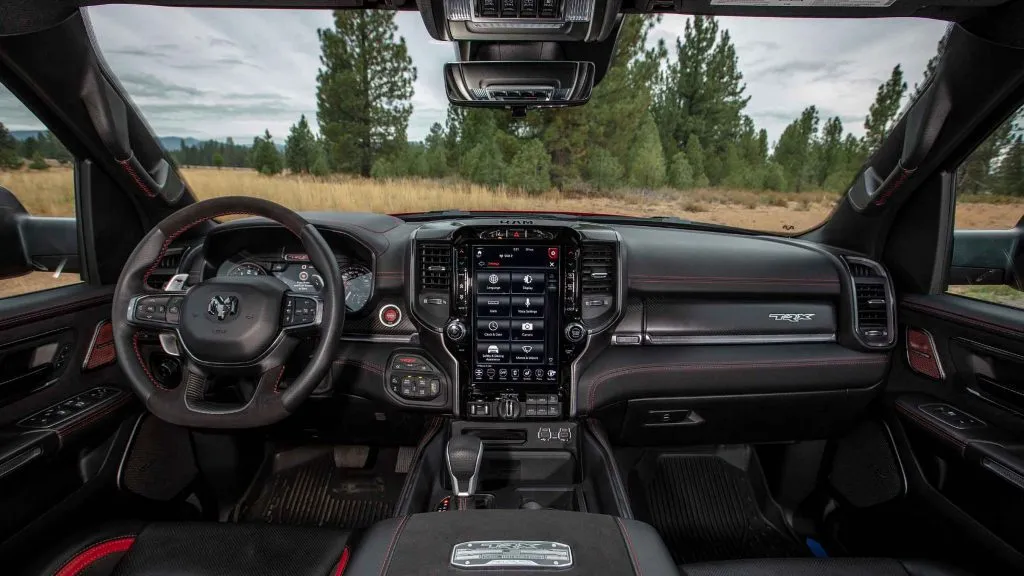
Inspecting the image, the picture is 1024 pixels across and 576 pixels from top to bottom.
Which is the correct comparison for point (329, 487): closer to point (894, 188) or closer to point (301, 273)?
point (301, 273)

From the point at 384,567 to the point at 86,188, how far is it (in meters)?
2.17

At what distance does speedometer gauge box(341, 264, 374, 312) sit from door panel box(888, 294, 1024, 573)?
252 centimetres

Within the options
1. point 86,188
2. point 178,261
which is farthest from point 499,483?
point 86,188

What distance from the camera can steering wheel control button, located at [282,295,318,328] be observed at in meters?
2.17

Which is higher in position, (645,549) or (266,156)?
(266,156)

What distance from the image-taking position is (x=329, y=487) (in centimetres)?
324

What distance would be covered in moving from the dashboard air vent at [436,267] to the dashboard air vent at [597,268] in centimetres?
61

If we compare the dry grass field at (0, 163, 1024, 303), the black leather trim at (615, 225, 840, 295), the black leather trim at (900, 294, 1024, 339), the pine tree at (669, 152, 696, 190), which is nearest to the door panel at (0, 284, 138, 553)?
the dry grass field at (0, 163, 1024, 303)

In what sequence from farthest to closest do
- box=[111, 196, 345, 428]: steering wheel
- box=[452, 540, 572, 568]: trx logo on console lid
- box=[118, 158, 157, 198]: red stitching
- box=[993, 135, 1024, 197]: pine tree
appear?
box=[118, 158, 157, 198]: red stitching, box=[993, 135, 1024, 197]: pine tree, box=[111, 196, 345, 428]: steering wheel, box=[452, 540, 572, 568]: trx logo on console lid

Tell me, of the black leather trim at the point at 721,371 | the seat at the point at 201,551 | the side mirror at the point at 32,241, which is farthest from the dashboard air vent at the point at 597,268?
the side mirror at the point at 32,241

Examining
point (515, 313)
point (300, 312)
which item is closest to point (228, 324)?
point (300, 312)

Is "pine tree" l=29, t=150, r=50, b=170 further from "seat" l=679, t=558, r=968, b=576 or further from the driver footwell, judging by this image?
"seat" l=679, t=558, r=968, b=576

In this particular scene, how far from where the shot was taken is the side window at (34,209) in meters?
2.38

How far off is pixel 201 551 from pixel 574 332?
1641 millimetres
